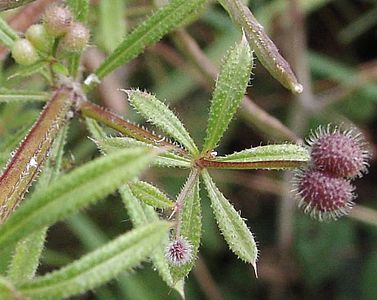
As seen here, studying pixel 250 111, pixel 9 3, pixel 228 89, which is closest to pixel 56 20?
pixel 9 3

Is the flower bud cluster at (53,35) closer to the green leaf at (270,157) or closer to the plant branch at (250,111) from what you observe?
the green leaf at (270,157)

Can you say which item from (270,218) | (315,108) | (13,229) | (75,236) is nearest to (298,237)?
(270,218)

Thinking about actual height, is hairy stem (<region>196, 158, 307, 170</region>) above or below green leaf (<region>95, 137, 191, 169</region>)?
above

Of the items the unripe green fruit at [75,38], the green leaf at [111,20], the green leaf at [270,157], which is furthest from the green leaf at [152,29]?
the green leaf at [111,20]

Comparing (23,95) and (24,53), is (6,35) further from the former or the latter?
(24,53)

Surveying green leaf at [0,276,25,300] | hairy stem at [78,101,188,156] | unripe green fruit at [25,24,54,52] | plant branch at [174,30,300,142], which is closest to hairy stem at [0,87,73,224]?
hairy stem at [78,101,188,156]

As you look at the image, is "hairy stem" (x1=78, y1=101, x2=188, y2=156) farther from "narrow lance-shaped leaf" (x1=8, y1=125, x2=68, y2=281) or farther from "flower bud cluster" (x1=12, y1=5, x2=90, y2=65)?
"flower bud cluster" (x1=12, y1=5, x2=90, y2=65)
